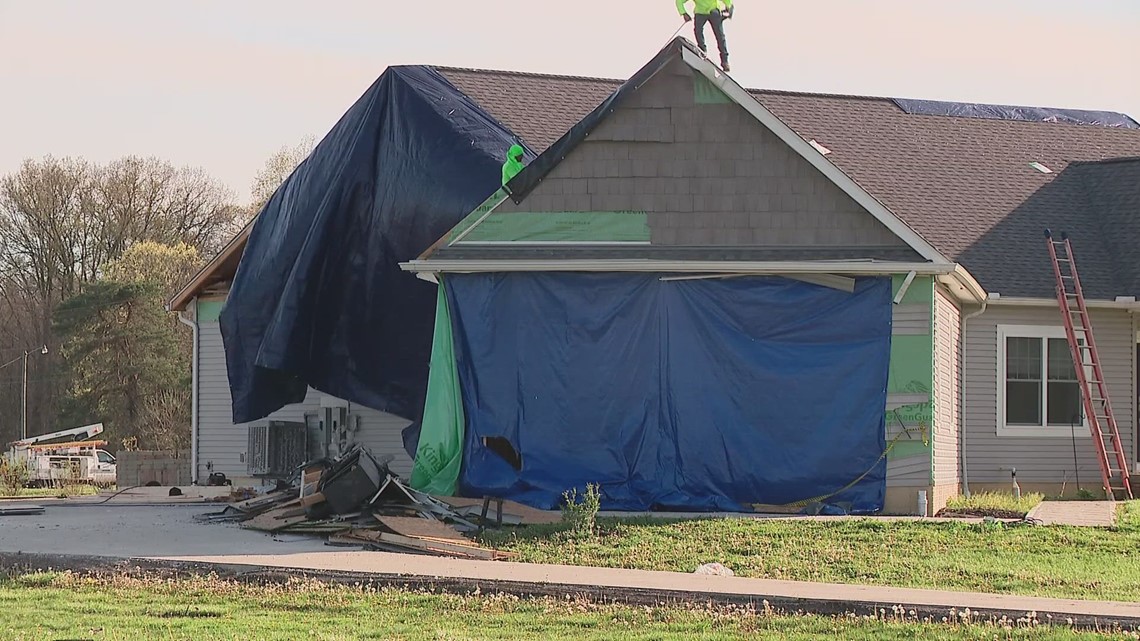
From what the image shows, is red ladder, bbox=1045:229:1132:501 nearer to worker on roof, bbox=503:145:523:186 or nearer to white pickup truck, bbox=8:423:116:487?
worker on roof, bbox=503:145:523:186

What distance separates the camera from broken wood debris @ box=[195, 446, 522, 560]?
16.6m

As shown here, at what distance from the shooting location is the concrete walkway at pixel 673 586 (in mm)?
12242

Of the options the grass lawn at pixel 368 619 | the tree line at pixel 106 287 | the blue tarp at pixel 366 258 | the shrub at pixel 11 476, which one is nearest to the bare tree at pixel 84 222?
the tree line at pixel 106 287

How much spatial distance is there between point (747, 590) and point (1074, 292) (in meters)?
11.9

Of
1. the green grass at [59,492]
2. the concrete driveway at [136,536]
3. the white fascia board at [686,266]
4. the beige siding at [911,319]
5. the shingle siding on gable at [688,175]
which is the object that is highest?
the shingle siding on gable at [688,175]

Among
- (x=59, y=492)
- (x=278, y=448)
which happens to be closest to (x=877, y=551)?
(x=278, y=448)

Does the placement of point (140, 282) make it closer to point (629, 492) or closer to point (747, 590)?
point (629, 492)

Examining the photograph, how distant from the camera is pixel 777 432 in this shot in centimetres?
1928

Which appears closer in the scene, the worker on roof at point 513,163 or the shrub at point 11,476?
the worker on roof at point 513,163

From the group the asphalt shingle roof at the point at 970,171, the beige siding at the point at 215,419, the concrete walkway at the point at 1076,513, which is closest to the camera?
the concrete walkway at the point at 1076,513

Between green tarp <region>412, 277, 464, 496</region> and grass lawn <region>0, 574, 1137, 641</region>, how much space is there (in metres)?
6.38

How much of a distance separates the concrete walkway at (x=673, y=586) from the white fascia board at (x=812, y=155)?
6.16 metres

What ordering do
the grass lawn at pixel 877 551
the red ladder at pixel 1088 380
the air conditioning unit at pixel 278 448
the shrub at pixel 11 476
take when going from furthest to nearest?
1. the shrub at pixel 11 476
2. the air conditioning unit at pixel 278 448
3. the red ladder at pixel 1088 380
4. the grass lawn at pixel 877 551

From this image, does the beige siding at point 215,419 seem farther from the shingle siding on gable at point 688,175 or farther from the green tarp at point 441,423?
the shingle siding on gable at point 688,175
